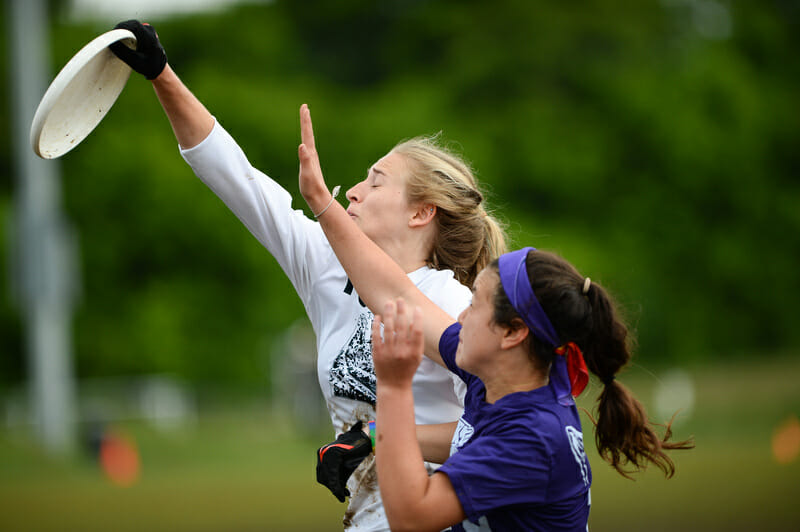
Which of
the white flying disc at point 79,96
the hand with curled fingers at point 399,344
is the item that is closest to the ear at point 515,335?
the hand with curled fingers at point 399,344

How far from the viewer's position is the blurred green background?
2088cm

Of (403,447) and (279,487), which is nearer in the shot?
(403,447)

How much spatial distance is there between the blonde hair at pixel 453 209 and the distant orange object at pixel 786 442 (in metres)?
7.93

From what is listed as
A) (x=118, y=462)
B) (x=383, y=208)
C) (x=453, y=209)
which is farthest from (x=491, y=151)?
(x=383, y=208)

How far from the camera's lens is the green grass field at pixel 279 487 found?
26.2ft

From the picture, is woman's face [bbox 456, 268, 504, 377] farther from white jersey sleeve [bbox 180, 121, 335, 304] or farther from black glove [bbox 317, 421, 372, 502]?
white jersey sleeve [bbox 180, 121, 335, 304]

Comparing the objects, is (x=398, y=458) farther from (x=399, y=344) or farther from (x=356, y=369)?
(x=356, y=369)

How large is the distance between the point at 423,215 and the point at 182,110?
0.82 metres

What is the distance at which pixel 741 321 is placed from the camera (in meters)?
23.7

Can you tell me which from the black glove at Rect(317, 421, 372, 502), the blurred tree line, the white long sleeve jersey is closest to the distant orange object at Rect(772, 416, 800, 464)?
the blurred tree line

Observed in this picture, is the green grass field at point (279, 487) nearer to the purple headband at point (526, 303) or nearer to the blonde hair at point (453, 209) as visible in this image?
the blonde hair at point (453, 209)

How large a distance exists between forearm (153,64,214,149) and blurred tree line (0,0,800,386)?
16.8 meters

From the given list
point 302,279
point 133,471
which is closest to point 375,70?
point 133,471

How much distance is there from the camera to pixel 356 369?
295 centimetres
